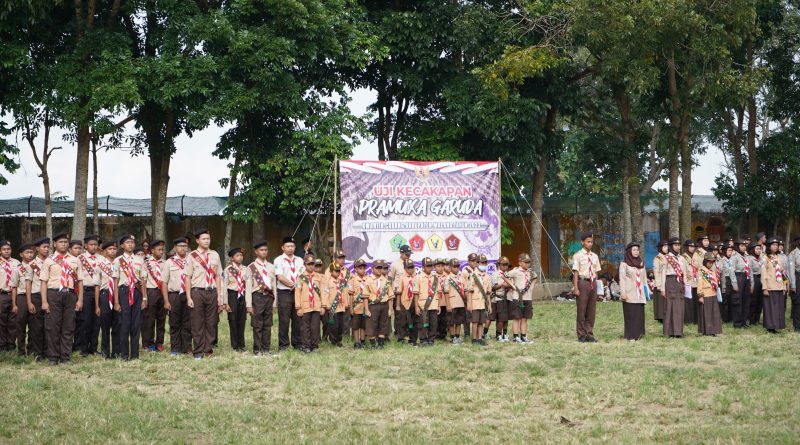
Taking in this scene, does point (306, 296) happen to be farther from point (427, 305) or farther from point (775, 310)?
point (775, 310)

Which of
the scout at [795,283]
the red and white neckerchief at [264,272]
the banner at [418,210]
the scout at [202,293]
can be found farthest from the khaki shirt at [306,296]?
the scout at [795,283]

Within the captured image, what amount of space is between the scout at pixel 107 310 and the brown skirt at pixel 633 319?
8.15 m

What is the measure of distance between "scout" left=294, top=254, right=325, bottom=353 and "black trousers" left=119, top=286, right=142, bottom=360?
2.44 metres

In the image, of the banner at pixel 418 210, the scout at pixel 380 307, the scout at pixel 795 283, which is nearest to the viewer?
the scout at pixel 380 307

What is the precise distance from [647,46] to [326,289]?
11.3m

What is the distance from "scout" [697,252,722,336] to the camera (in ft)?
56.6

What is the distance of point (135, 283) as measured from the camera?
14.5 metres

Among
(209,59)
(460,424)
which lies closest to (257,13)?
(209,59)

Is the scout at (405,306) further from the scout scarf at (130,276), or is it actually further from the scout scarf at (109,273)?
the scout scarf at (109,273)

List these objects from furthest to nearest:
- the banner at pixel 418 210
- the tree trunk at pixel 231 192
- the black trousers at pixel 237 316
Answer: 1. the tree trunk at pixel 231 192
2. the banner at pixel 418 210
3. the black trousers at pixel 237 316

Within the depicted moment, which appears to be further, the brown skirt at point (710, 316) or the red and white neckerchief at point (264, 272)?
the brown skirt at point (710, 316)

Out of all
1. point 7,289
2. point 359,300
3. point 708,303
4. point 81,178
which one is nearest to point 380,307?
point 359,300

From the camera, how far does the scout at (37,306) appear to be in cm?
1424

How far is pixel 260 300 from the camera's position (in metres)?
15.0
